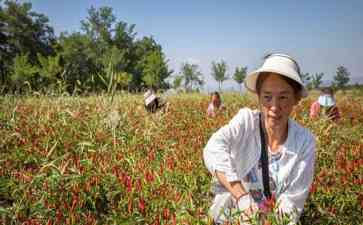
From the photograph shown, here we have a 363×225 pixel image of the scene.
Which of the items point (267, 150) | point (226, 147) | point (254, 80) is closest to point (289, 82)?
point (254, 80)

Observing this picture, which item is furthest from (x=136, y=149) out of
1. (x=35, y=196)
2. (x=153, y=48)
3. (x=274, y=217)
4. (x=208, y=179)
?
(x=153, y=48)

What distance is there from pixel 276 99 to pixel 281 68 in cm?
21

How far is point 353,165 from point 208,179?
1.51 meters

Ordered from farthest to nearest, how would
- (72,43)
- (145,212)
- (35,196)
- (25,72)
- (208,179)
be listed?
(72,43) < (25,72) < (208,179) < (35,196) < (145,212)

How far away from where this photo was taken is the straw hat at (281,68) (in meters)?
2.10

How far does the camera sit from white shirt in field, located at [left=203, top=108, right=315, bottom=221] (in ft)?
7.15

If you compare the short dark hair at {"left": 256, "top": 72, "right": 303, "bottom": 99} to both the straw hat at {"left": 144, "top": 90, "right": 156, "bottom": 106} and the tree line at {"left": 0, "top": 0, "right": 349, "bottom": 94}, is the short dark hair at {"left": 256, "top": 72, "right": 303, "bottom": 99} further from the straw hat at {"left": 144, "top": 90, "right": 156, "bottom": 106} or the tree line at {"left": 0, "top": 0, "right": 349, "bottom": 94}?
the tree line at {"left": 0, "top": 0, "right": 349, "bottom": 94}

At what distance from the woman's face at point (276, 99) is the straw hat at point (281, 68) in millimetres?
74

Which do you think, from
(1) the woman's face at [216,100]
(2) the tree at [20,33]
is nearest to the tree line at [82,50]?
(2) the tree at [20,33]

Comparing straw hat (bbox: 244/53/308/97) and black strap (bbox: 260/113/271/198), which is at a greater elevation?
straw hat (bbox: 244/53/308/97)

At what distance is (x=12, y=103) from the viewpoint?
5.88 metres

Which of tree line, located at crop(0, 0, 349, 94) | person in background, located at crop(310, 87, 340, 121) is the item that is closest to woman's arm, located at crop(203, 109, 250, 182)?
person in background, located at crop(310, 87, 340, 121)

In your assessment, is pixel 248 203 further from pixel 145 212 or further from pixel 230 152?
pixel 145 212

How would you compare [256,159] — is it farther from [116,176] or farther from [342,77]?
[342,77]
